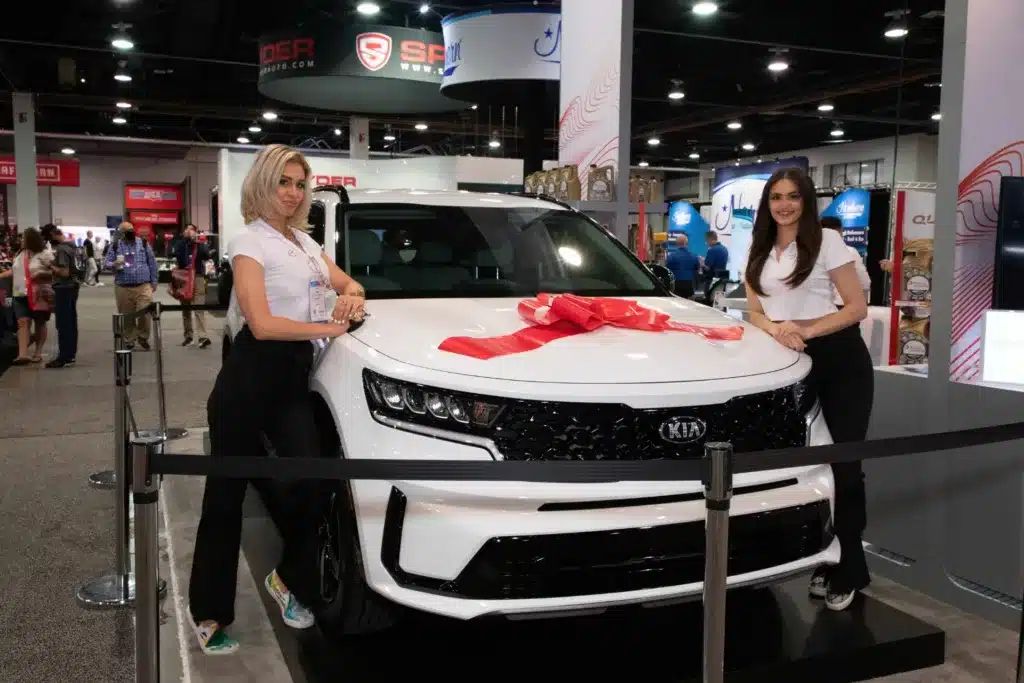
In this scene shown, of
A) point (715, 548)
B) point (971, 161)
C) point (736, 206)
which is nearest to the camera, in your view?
point (715, 548)

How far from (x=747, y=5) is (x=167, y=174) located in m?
32.9

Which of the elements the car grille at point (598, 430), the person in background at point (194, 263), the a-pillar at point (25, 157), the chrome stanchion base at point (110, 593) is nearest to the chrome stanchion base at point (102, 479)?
the chrome stanchion base at point (110, 593)

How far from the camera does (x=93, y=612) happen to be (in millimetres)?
3523

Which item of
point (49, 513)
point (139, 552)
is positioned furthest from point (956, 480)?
point (49, 513)

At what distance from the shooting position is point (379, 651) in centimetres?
297

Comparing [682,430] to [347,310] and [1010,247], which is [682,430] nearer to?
[347,310]

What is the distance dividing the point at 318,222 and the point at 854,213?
14.2 metres

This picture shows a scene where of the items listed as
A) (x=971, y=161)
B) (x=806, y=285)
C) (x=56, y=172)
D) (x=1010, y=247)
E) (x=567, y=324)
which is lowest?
(x=567, y=324)

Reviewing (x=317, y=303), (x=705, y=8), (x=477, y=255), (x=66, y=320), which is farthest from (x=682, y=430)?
(x=705, y=8)

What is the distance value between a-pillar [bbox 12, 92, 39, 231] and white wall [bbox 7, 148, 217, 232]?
14579 mm

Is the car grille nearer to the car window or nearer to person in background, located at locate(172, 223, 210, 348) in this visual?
the car window

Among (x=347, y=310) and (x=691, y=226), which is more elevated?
A: (x=691, y=226)

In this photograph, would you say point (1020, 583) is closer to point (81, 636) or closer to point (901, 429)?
point (901, 429)

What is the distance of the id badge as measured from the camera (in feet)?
9.93
